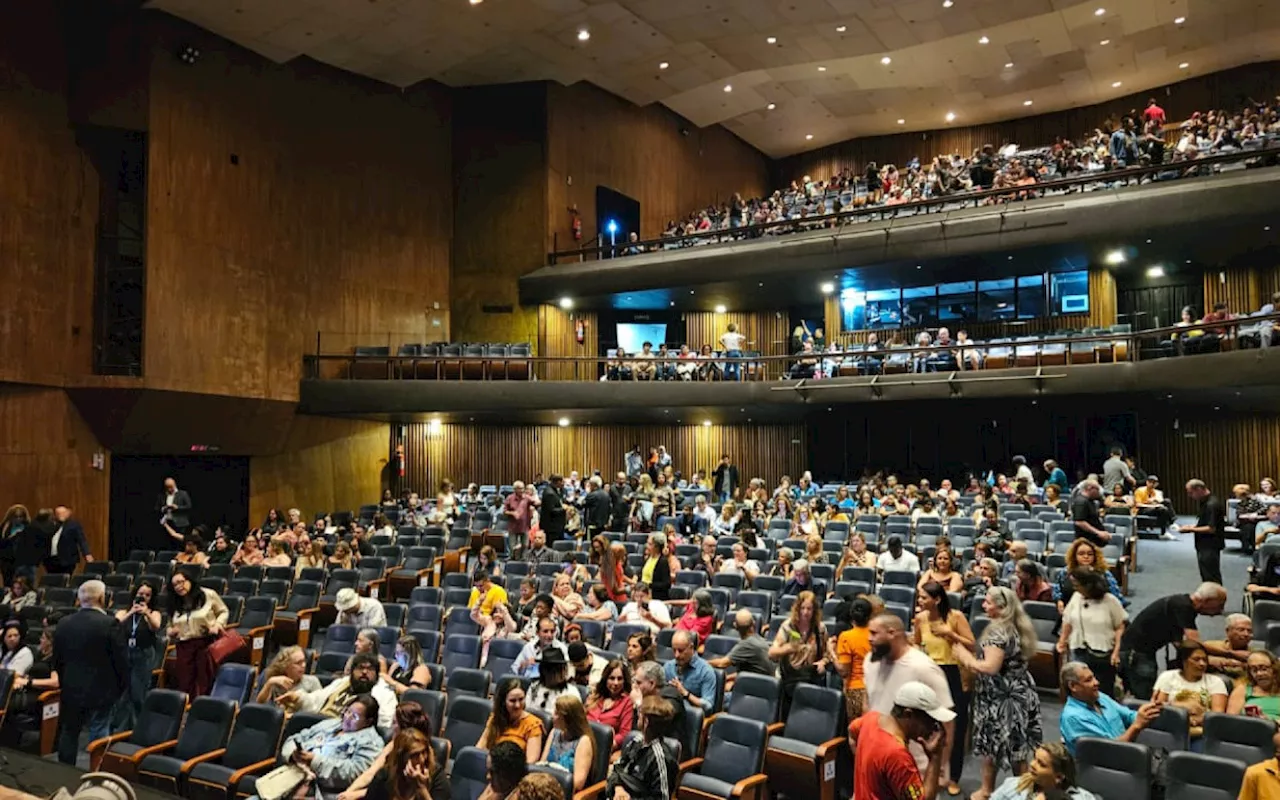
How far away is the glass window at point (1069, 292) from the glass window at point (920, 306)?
247 centimetres

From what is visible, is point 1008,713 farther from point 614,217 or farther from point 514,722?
point 614,217

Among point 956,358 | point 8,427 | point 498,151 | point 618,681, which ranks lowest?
point 618,681

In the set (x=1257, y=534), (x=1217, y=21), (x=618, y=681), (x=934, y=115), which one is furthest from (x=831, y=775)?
(x=934, y=115)

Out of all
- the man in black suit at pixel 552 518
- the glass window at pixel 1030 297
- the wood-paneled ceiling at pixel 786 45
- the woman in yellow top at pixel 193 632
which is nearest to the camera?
the woman in yellow top at pixel 193 632

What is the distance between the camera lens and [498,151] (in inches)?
852

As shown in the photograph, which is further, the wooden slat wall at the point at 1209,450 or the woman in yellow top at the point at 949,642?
the wooden slat wall at the point at 1209,450

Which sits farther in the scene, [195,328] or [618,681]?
[195,328]

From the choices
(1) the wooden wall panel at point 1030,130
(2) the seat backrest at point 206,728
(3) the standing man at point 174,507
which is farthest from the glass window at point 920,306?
(2) the seat backrest at point 206,728

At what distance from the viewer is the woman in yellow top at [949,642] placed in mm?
5418

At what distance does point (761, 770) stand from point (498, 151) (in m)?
18.7

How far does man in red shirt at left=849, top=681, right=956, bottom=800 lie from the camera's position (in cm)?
346

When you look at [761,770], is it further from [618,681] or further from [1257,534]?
[1257,534]

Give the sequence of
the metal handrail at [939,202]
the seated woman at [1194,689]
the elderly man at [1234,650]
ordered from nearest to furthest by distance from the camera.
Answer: the seated woman at [1194,689] → the elderly man at [1234,650] → the metal handrail at [939,202]

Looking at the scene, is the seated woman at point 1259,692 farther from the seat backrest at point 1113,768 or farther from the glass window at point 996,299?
the glass window at point 996,299
